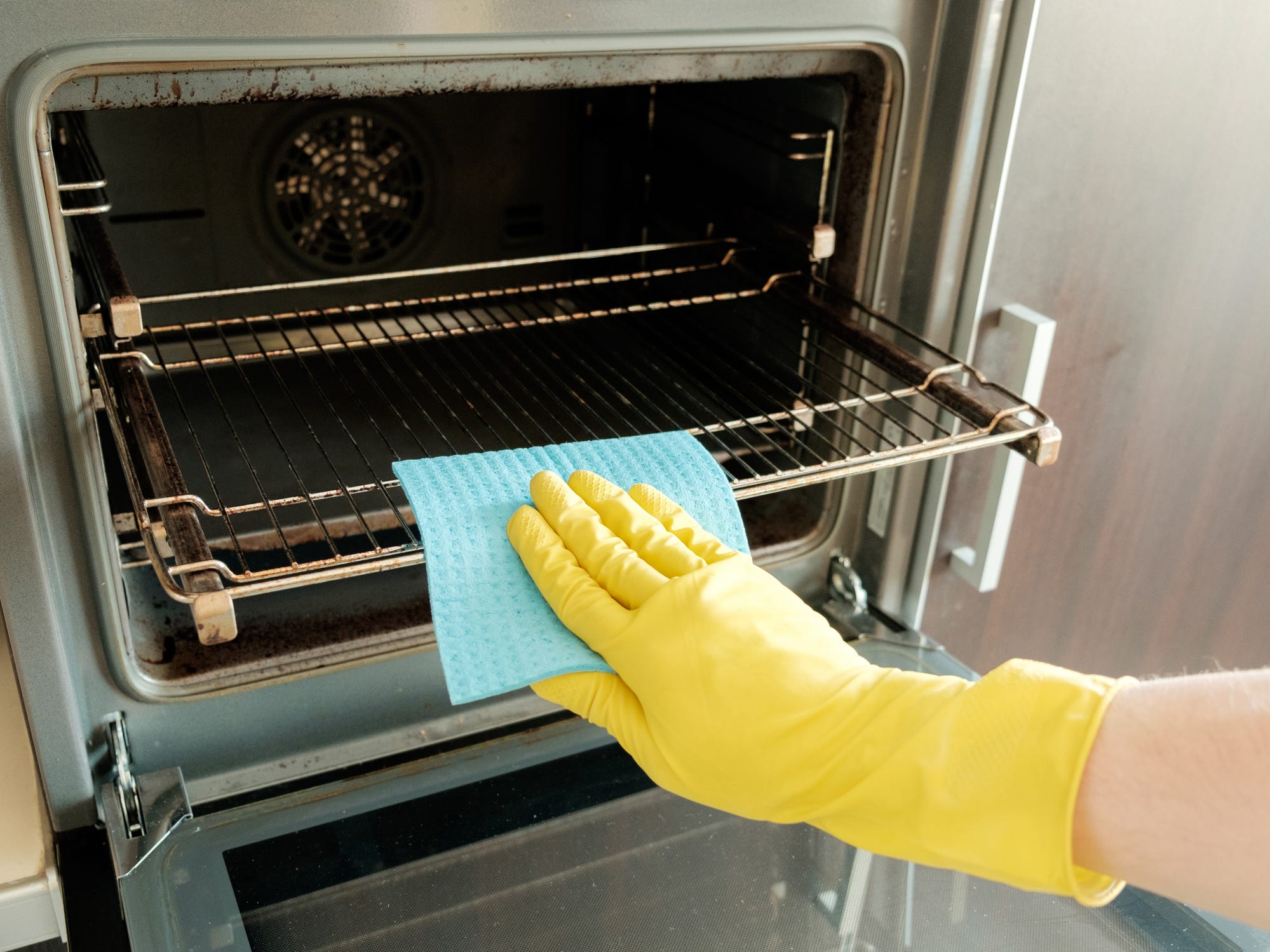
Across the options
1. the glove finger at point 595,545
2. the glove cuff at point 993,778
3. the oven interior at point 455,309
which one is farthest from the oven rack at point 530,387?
the glove cuff at point 993,778

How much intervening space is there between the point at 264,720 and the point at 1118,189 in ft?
3.19

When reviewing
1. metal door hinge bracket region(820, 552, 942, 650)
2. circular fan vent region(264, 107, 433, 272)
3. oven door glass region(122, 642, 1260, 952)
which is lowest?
oven door glass region(122, 642, 1260, 952)

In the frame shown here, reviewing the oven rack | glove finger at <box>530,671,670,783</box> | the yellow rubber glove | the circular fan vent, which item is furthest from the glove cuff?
the circular fan vent

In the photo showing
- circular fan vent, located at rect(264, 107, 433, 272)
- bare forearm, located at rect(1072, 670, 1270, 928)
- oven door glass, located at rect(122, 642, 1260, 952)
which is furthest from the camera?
circular fan vent, located at rect(264, 107, 433, 272)

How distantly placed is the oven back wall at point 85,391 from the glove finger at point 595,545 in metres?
0.31

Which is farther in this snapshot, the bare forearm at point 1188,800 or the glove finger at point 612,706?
A: the glove finger at point 612,706

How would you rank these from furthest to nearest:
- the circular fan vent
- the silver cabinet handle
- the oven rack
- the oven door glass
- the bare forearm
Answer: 1. the circular fan vent
2. the silver cabinet handle
3. the oven rack
4. the oven door glass
5. the bare forearm

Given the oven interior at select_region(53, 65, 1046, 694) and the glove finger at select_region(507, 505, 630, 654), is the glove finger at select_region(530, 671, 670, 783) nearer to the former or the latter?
the glove finger at select_region(507, 505, 630, 654)

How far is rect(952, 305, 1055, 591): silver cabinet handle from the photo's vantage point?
1104 mm

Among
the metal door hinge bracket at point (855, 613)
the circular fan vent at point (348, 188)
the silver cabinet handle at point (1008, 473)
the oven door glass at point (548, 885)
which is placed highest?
the circular fan vent at point (348, 188)

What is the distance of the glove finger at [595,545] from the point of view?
771 millimetres

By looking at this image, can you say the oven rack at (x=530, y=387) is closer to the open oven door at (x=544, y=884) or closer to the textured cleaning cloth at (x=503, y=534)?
the textured cleaning cloth at (x=503, y=534)

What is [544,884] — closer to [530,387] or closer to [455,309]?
[530,387]

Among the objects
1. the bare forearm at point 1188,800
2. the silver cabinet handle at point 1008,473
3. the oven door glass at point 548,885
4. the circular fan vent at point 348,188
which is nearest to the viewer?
the bare forearm at point 1188,800
